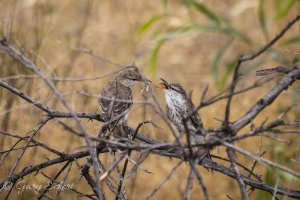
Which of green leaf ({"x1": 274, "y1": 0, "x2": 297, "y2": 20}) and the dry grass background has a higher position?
the dry grass background

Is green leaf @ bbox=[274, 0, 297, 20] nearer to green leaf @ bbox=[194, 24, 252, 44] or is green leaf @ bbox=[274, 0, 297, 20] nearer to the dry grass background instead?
green leaf @ bbox=[194, 24, 252, 44]

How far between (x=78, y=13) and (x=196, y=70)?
74.8 inches

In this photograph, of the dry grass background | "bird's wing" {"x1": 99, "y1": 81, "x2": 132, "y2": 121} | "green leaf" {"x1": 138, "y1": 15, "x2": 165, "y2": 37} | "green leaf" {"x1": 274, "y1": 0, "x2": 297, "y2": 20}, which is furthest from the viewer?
the dry grass background

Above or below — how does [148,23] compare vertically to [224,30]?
above

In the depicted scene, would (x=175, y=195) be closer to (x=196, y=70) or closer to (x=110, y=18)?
(x=196, y=70)

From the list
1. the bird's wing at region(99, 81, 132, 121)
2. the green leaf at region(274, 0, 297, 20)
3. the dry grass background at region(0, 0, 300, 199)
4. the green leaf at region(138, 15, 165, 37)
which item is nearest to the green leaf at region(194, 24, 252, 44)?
the green leaf at region(274, 0, 297, 20)

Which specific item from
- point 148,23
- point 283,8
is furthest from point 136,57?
point 283,8

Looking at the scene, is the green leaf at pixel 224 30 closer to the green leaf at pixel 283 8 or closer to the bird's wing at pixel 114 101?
the green leaf at pixel 283 8

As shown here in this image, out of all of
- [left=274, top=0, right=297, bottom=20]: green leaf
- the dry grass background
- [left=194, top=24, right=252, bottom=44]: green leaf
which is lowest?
[left=194, top=24, right=252, bottom=44]: green leaf

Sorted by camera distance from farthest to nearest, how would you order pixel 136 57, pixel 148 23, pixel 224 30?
pixel 136 57, pixel 148 23, pixel 224 30

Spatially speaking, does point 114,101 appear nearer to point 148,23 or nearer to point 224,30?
point 148,23

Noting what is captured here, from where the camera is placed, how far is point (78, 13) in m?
9.64

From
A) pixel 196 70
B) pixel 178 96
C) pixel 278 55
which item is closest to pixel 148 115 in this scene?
pixel 196 70

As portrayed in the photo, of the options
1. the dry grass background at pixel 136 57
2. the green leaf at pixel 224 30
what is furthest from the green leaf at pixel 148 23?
the dry grass background at pixel 136 57
